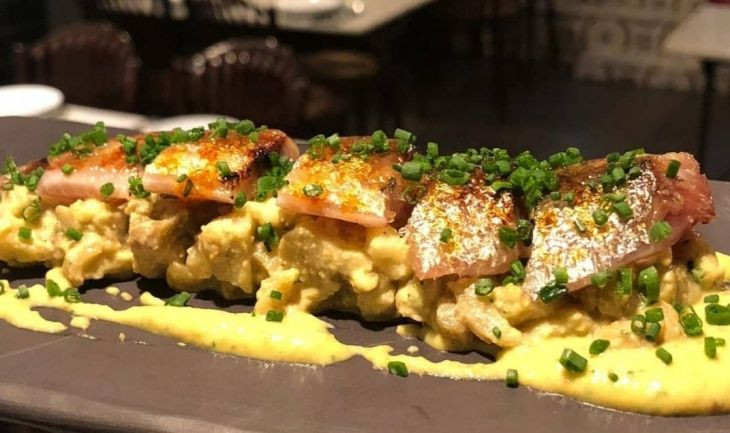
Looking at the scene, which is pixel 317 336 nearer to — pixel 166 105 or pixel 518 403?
pixel 518 403

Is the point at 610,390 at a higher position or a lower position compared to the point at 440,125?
higher

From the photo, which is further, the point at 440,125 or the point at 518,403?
the point at 440,125

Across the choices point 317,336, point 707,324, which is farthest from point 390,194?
point 707,324

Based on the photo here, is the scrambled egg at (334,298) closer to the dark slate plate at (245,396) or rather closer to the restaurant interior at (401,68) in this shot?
the dark slate plate at (245,396)

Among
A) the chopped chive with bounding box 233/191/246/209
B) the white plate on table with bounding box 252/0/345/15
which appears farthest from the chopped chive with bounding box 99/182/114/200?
the white plate on table with bounding box 252/0/345/15

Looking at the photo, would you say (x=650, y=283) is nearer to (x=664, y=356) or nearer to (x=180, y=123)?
(x=664, y=356)
